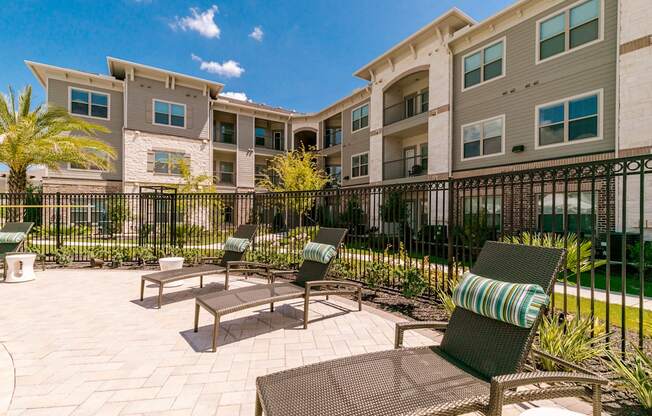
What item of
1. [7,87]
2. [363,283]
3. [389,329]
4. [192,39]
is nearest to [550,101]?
[363,283]

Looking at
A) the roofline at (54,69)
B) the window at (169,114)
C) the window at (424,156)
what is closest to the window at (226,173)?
the window at (169,114)

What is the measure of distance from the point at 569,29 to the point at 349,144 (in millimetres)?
14401

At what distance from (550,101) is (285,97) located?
25.2m

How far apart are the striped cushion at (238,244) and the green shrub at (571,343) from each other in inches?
217

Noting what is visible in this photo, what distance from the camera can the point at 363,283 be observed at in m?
6.76

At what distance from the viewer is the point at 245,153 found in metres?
25.6

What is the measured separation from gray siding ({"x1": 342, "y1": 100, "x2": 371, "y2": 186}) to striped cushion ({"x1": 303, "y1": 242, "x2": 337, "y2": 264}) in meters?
17.0

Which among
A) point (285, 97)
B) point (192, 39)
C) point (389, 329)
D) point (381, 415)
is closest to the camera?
point (381, 415)

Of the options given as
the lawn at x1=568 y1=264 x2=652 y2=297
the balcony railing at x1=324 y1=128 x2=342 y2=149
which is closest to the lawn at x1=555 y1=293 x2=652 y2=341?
the lawn at x1=568 y1=264 x2=652 y2=297

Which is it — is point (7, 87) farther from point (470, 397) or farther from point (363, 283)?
point (470, 397)

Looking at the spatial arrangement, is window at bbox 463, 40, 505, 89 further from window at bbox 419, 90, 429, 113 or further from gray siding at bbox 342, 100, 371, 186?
gray siding at bbox 342, 100, 371, 186

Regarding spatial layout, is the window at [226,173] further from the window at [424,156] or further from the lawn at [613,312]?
Result: the lawn at [613,312]

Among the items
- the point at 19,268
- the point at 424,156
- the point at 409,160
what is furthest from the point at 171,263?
the point at 409,160

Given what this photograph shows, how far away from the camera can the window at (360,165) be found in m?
22.6
